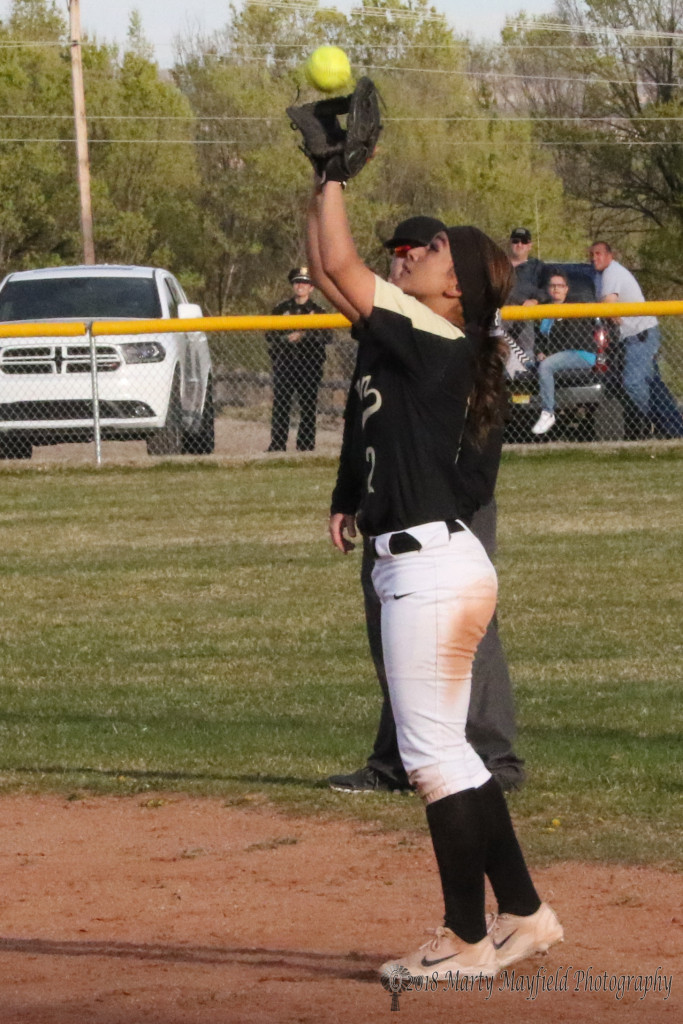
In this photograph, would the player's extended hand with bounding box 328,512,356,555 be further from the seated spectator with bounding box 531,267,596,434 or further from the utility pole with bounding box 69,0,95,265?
the utility pole with bounding box 69,0,95,265

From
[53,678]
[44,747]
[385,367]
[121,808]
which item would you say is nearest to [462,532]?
[385,367]

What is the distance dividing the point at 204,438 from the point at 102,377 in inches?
61.9

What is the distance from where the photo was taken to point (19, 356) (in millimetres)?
15961

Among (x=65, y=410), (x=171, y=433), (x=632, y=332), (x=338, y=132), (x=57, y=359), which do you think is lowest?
(x=171, y=433)

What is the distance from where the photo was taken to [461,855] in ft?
12.3

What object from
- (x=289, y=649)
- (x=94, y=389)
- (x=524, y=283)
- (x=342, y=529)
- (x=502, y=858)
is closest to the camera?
(x=502, y=858)

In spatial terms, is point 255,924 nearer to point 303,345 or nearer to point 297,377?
point 297,377

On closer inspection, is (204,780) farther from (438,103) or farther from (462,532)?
(438,103)

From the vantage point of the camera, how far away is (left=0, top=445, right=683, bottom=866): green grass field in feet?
20.2

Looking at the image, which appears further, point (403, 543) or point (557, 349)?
point (557, 349)

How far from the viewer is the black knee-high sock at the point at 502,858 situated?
3.79 meters

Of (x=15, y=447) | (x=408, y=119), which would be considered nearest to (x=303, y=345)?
(x=15, y=447)

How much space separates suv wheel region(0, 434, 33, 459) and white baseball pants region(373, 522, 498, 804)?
13.3 metres

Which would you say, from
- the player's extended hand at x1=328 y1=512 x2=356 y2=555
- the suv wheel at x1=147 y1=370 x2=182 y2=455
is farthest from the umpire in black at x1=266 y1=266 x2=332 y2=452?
the player's extended hand at x1=328 y1=512 x2=356 y2=555
